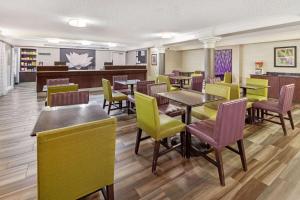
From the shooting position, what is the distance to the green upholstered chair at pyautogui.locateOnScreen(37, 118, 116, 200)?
1.13 m

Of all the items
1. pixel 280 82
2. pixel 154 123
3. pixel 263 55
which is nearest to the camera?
pixel 154 123

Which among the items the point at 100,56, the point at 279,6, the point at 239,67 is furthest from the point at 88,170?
the point at 100,56

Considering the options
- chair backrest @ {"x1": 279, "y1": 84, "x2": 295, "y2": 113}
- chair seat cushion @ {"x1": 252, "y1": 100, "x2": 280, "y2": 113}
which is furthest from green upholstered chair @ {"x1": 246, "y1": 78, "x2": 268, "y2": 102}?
chair backrest @ {"x1": 279, "y1": 84, "x2": 295, "y2": 113}

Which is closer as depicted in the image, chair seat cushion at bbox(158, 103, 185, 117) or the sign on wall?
chair seat cushion at bbox(158, 103, 185, 117)

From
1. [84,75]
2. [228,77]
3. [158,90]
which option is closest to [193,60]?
[228,77]

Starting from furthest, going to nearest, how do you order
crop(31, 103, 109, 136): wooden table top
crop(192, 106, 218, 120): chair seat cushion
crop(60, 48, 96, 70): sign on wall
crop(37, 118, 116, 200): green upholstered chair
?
crop(60, 48, 96, 70): sign on wall < crop(192, 106, 218, 120): chair seat cushion < crop(31, 103, 109, 136): wooden table top < crop(37, 118, 116, 200): green upholstered chair

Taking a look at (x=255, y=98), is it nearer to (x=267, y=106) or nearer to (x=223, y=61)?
(x=267, y=106)

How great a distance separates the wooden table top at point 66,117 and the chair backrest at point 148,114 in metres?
0.50

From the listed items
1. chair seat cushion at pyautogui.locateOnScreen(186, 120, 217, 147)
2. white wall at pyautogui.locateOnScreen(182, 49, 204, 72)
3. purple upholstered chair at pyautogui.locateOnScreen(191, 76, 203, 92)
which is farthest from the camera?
white wall at pyautogui.locateOnScreen(182, 49, 204, 72)

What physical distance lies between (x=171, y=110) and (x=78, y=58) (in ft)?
35.9

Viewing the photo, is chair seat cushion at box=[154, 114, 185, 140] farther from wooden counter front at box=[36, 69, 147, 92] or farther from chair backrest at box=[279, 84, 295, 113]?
wooden counter front at box=[36, 69, 147, 92]

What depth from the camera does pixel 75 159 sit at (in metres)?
1.24

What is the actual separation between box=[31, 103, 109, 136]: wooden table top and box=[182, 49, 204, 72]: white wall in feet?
28.7

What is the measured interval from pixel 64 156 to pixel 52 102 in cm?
164
